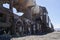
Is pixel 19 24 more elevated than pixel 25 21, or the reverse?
pixel 25 21

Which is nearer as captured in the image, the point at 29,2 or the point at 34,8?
the point at 29,2

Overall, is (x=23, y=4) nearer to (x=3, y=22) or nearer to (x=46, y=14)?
(x=46, y=14)

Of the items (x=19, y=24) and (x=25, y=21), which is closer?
(x=19, y=24)

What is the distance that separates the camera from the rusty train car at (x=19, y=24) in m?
10.5

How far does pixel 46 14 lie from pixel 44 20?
1383 millimetres

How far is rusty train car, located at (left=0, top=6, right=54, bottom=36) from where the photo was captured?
10.5 m

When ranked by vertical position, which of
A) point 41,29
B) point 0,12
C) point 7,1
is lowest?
point 41,29

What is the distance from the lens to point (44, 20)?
20953 mm

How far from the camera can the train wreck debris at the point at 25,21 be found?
10.7 metres

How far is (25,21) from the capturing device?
15.0 m

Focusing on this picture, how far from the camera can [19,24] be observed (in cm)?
1380

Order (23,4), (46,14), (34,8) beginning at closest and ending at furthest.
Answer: (23,4), (34,8), (46,14)

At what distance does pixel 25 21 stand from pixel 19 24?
1.29 metres

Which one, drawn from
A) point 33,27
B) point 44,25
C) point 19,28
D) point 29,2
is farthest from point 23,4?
point 44,25
